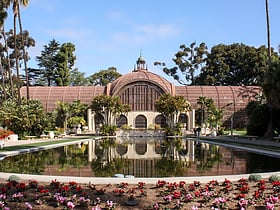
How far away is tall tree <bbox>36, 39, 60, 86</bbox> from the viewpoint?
84.1 meters

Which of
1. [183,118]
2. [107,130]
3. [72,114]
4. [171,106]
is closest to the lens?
[171,106]

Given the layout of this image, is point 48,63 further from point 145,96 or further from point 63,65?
point 145,96

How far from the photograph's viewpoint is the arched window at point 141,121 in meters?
60.6

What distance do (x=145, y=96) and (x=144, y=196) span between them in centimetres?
5194

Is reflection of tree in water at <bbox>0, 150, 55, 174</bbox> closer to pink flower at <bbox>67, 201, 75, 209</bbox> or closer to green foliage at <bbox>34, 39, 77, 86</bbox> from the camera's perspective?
pink flower at <bbox>67, 201, 75, 209</bbox>

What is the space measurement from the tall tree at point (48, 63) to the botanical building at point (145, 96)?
19441 mm

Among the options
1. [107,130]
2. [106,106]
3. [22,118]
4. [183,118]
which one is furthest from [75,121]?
[22,118]

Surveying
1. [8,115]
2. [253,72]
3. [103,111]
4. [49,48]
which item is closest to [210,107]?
[103,111]

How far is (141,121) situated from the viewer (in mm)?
60812

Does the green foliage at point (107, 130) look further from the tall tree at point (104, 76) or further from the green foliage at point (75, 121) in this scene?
the tall tree at point (104, 76)

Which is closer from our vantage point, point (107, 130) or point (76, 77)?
point (107, 130)

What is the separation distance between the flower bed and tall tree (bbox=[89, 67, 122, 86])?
7843 cm

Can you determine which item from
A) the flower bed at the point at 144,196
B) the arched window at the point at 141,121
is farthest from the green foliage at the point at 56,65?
the flower bed at the point at 144,196

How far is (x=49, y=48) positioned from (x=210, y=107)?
46.2 metres
